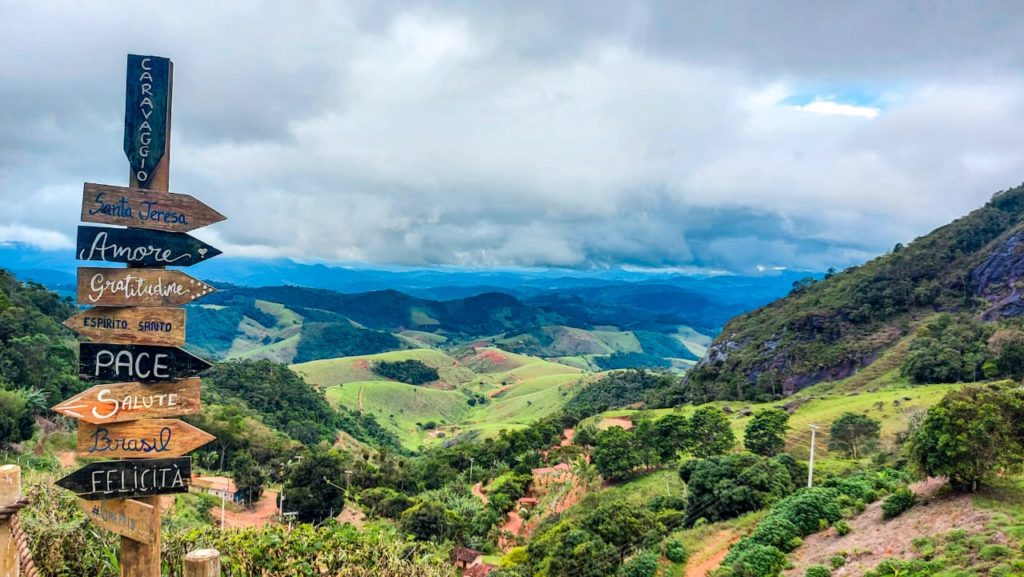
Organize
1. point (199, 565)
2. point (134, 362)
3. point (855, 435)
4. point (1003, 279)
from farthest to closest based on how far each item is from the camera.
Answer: point (1003, 279), point (855, 435), point (134, 362), point (199, 565)

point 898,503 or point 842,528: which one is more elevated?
point 898,503

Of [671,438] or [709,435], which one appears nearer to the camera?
[671,438]

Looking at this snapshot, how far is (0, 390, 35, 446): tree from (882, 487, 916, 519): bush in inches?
1726

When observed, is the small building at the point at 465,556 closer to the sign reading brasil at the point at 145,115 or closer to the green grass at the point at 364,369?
the sign reading brasil at the point at 145,115

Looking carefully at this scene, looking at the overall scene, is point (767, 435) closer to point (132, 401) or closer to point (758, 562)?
point (758, 562)

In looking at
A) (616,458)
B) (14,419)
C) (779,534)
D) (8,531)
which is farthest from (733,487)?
(14,419)

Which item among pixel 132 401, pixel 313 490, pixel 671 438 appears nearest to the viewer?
pixel 132 401

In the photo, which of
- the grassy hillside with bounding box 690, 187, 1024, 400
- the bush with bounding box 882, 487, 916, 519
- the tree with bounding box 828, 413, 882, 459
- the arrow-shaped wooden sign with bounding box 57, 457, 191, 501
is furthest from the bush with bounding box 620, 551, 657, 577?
the grassy hillside with bounding box 690, 187, 1024, 400

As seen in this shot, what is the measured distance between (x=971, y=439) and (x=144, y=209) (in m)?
24.9

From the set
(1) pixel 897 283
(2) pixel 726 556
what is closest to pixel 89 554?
(2) pixel 726 556

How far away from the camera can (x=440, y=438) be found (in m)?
115

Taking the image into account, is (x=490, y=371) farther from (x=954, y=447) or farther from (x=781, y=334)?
(x=954, y=447)

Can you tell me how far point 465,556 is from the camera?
33.5 meters

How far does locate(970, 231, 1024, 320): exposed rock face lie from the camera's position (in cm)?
7381
